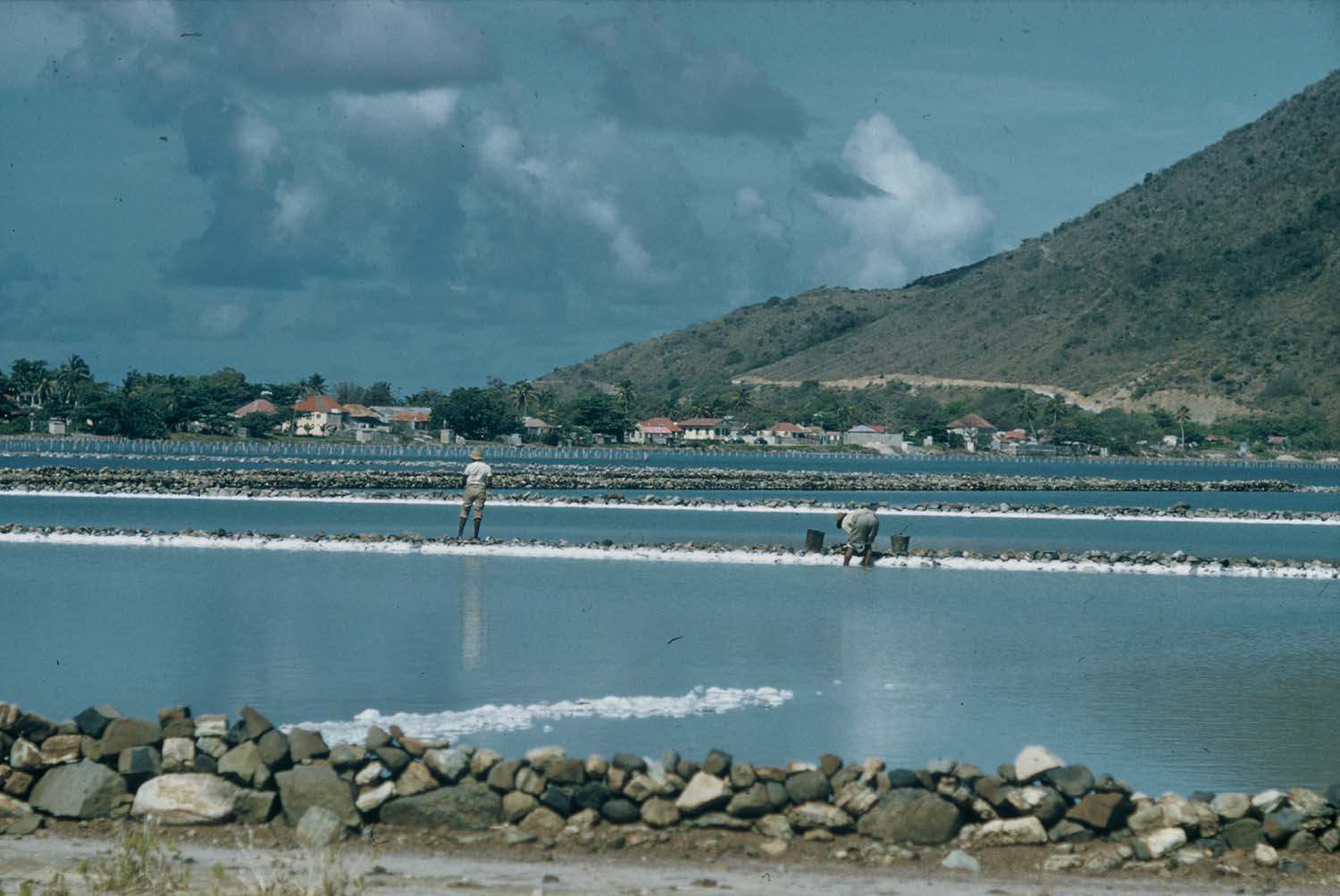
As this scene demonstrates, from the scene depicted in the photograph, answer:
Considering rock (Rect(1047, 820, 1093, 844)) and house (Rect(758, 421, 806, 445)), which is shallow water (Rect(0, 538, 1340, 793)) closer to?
rock (Rect(1047, 820, 1093, 844))

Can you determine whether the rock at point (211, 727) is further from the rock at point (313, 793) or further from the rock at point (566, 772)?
the rock at point (566, 772)

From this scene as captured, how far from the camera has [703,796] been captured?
373 inches

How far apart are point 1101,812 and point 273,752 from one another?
4837mm

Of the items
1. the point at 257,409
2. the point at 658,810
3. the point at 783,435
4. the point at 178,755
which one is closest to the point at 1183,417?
the point at 783,435

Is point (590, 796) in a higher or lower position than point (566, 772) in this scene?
lower

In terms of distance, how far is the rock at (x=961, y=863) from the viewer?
29.0ft

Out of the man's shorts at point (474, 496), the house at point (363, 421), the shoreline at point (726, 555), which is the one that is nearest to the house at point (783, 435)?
the house at point (363, 421)

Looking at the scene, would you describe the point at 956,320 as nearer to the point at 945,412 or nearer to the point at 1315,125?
the point at 945,412

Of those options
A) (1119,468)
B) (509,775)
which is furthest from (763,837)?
(1119,468)

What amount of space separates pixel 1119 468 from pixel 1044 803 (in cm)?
12598

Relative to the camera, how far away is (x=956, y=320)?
186000mm

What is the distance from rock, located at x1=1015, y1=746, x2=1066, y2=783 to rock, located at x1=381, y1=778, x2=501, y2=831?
2846mm

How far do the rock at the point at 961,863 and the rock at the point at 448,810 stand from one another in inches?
92.2

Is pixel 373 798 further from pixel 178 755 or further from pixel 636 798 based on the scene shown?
pixel 636 798
